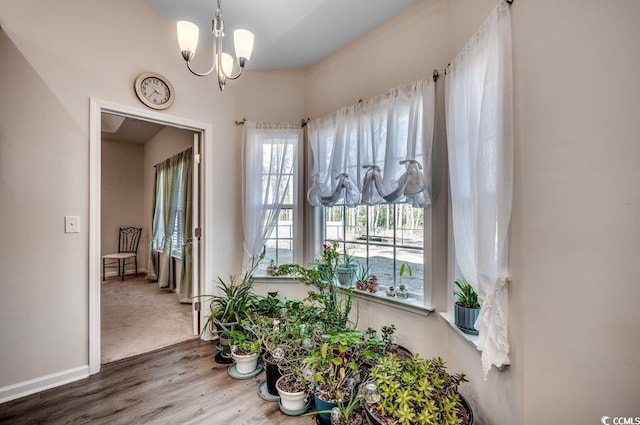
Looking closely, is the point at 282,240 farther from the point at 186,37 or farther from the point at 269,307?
the point at 186,37

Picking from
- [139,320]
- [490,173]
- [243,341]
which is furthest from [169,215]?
[490,173]

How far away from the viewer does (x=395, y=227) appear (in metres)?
2.12

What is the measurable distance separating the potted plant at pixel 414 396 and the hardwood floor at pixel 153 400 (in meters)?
0.54

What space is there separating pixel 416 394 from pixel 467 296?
63 cm

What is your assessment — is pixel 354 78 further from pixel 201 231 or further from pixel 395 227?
pixel 201 231

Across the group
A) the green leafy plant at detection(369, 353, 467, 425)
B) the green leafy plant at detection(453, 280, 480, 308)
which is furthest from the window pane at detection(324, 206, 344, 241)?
the green leafy plant at detection(369, 353, 467, 425)

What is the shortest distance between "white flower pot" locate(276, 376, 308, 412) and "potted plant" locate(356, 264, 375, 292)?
920mm

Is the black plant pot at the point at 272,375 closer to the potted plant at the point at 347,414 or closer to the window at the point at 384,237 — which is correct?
the potted plant at the point at 347,414

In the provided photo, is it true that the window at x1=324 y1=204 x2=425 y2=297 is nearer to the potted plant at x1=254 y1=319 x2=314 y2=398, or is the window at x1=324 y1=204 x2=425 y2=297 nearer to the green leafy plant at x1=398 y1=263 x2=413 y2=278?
the green leafy plant at x1=398 y1=263 x2=413 y2=278

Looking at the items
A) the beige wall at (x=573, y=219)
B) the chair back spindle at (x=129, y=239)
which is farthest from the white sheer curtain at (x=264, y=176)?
the chair back spindle at (x=129, y=239)

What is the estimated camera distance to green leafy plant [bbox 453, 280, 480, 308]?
4.98 feet

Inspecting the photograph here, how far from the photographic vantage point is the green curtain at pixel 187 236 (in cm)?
354

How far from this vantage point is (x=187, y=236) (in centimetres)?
361

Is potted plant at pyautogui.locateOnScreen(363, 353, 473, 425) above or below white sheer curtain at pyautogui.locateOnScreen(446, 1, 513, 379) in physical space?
below
